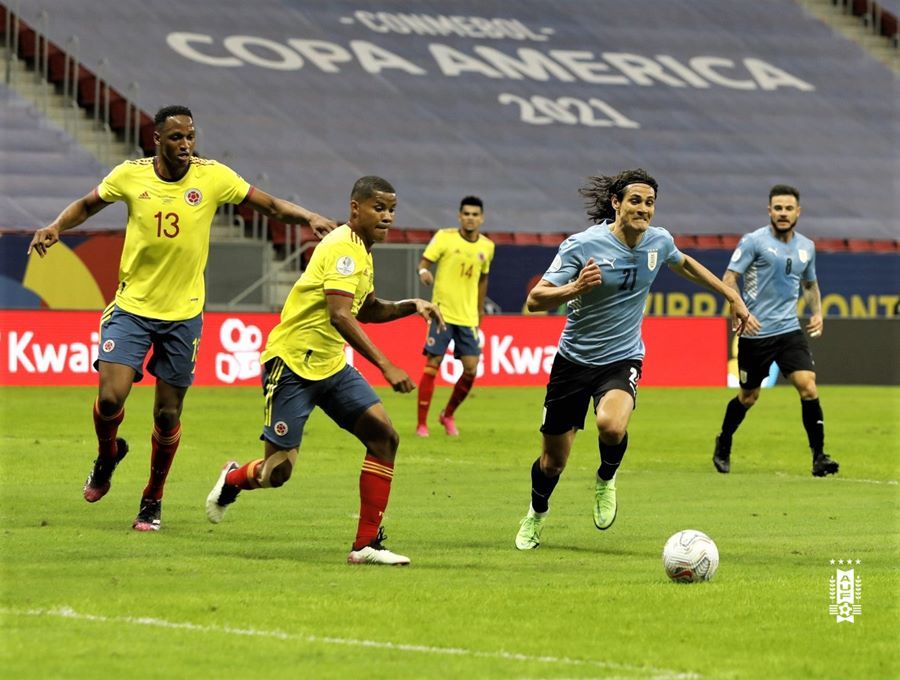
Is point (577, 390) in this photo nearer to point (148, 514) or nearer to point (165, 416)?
point (165, 416)

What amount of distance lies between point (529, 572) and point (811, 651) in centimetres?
231

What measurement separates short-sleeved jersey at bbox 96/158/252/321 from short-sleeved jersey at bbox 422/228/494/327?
8.52 m

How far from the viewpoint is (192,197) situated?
1027 centimetres

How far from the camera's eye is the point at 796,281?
51.0ft

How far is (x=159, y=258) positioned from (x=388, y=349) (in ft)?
53.5

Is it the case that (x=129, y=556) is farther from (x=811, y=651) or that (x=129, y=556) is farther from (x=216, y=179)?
(x=811, y=651)

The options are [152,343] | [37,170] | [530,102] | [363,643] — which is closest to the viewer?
[363,643]

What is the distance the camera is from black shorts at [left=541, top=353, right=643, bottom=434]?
10.1 m

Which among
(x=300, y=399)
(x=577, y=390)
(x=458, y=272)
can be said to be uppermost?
(x=458, y=272)

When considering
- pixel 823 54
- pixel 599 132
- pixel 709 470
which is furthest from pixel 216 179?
pixel 823 54

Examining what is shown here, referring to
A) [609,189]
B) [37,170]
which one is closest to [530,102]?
[37,170]

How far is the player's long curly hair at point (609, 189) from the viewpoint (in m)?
10.0

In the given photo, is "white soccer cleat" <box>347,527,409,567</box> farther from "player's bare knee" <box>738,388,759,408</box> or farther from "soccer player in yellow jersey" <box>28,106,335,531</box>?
"player's bare knee" <box>738,388,759,408</box>

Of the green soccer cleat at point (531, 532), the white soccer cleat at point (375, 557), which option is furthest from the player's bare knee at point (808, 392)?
the white soccer cleat at point (375, 557)
